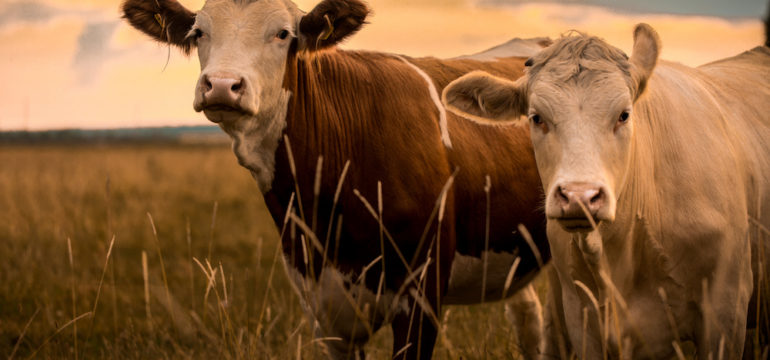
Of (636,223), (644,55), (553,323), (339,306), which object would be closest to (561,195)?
(636,223)

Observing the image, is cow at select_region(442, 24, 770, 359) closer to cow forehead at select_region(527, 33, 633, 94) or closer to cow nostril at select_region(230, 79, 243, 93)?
cow forehead at select_region(527, 33, 633, 94)

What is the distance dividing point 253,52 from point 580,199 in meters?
1.92

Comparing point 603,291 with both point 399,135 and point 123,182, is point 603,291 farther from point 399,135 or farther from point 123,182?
point 123,182

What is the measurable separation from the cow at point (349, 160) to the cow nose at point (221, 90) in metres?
0.03

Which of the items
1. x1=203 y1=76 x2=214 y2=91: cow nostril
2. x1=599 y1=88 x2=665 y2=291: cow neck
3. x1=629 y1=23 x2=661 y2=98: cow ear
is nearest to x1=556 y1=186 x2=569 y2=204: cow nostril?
x1=599 y1=88 x2=665 y2=291: cow neck

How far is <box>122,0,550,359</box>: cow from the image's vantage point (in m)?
4.02

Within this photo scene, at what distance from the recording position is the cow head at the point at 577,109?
2.86m

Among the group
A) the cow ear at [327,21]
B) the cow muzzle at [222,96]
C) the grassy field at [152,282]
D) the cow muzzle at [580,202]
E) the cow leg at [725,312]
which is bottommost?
the grassy field at [152,282]

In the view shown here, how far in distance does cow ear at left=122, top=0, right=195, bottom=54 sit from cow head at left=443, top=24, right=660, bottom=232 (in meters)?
1.75

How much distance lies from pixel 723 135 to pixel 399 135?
167 centimetres

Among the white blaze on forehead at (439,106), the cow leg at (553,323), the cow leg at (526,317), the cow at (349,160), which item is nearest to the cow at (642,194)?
→ the cow leg at (553,323)

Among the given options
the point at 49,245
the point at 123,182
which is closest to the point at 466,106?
the point at 49,245

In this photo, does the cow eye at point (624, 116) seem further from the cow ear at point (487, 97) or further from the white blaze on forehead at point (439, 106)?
the white blaze on forehead at point (439, 106)

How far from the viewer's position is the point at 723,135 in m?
3.89
